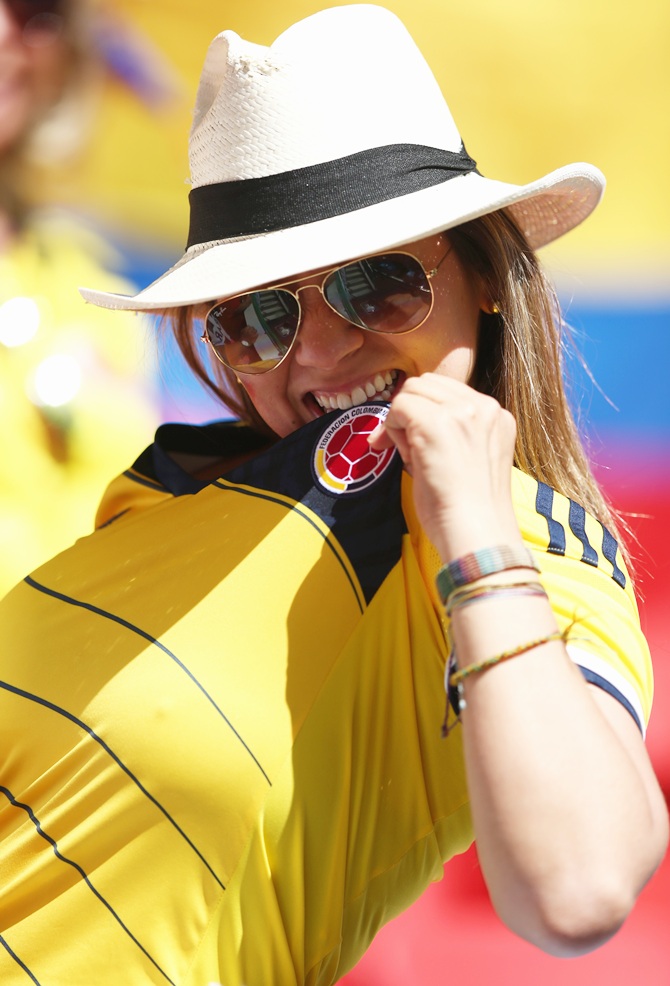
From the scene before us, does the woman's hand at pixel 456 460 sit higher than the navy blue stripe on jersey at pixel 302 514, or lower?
higher

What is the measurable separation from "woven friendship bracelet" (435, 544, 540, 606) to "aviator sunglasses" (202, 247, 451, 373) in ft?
1.26

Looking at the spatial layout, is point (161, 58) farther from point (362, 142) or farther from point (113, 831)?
point (113, 831)

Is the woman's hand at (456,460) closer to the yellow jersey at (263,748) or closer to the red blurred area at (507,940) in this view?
the yellow jersey at (263,748)

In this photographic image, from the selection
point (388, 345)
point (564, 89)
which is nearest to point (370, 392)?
point (388, 345)

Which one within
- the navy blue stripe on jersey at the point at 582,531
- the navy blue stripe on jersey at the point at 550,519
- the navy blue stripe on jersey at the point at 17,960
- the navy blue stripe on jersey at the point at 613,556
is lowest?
the navy blue stripe on jersey at the point at 17,960

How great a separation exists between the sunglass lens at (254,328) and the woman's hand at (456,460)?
0.26 metres

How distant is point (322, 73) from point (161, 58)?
152 centimetres

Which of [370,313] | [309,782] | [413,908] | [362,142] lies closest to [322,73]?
[362,142]

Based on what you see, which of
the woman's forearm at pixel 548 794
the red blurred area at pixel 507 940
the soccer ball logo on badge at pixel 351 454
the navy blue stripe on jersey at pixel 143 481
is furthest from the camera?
the red blurred area at pixel 507 940

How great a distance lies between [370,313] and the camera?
113 cm

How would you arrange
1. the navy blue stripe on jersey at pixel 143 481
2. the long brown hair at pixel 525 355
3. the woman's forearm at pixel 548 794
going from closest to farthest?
the woman's forearm at pixel 548 794, the long brown hair at pixel 525 355, the navy blue stripe on jersey at pixel 143 481

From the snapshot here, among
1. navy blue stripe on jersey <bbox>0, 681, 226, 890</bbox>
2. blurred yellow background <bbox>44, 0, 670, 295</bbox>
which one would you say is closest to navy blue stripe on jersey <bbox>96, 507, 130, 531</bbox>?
navy blue stripe on jersey <bbox>0, 681, 226, 890</bbox>

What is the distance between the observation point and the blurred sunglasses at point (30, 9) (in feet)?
7.84

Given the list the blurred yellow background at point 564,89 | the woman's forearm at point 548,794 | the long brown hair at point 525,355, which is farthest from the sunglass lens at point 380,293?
the blurred yellow background at point 564,89
